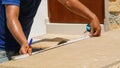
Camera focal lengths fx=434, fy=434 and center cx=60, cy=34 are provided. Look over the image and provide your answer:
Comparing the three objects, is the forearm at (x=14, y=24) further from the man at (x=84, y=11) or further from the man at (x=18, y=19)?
the man at (x=84, y=11)

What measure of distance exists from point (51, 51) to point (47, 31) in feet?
14.8

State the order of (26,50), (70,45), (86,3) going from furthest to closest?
(86,3), (70,45), (26,50)

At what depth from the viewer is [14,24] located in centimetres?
312

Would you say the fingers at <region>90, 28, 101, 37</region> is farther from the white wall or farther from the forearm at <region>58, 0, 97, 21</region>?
the white wall

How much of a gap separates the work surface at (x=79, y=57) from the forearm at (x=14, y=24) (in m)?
0.20

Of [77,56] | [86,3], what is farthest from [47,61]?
[86,3]

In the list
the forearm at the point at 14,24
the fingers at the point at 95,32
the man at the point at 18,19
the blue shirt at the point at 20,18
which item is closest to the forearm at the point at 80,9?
the man at the point at 18,19

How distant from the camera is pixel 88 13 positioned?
385 centimetres

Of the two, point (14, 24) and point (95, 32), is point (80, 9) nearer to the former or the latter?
point (95, 32)

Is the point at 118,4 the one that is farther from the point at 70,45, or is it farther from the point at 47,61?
the point at 47,61

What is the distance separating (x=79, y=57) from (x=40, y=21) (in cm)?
490

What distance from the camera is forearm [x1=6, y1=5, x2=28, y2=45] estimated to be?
121 inches

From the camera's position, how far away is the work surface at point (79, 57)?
2.59 metres

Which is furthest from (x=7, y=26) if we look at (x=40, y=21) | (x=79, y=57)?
(x=40, y=21)
